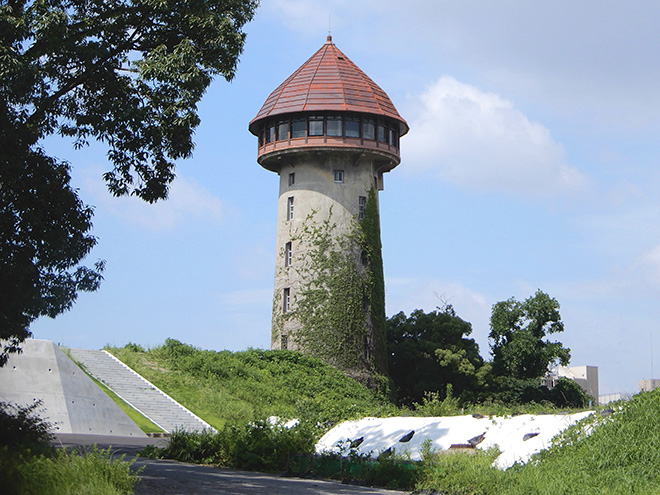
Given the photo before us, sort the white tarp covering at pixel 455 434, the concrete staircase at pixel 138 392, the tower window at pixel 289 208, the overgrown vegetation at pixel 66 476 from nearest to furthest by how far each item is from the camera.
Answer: the overgrown vegetation at pixel 66 476
the white tarp covering at pixel 455 434
the concrete staircase at pixel 138 392
the tower window at pixel 289 208

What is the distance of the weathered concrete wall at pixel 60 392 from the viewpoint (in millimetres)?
30312

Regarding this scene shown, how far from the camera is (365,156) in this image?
4366 cm

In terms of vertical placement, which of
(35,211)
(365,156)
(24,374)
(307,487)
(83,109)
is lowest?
(307,487)

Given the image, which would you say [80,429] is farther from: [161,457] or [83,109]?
[83,109]

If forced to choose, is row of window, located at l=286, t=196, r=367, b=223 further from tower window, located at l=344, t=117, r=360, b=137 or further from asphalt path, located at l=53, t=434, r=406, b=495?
asphalt path, located at l=53, t=434, r=406, b=495

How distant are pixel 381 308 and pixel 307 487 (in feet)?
92.2

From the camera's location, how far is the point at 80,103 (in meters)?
18.6

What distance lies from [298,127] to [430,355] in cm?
1359

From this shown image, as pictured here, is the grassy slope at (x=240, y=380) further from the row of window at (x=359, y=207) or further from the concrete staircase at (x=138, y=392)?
the row of window at (x=359, y=207)

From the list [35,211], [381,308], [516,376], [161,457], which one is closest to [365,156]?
[381,308]

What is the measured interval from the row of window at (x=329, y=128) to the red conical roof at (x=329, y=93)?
0.58m

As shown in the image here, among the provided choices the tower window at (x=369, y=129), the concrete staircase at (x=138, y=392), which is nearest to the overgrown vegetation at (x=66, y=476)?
the concrete staircase at (x=138, y=392)

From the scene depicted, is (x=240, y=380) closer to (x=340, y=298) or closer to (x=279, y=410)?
(x=340, y=298)

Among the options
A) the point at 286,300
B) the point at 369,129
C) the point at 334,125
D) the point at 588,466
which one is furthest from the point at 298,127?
the point at 588,466
